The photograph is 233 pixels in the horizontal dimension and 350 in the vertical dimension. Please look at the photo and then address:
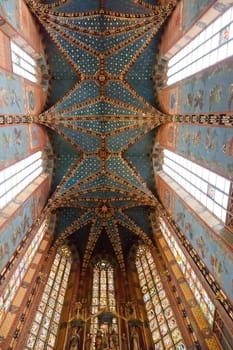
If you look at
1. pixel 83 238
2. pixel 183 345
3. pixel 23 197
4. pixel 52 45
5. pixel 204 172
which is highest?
pixel 52 45

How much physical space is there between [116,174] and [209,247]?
10.4 m

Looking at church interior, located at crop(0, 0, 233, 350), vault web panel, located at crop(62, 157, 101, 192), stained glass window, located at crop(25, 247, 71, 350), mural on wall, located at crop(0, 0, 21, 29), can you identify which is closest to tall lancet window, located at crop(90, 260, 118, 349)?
church interior, located at crop(0, 0, 233, 350)

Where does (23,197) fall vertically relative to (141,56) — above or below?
below

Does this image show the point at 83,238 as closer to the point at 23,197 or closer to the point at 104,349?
the point at 23,197

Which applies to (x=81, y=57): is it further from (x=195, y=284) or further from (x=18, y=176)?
(x=195, y=284)

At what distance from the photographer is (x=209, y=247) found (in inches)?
519

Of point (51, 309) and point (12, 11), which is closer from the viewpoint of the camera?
point (12, 11)

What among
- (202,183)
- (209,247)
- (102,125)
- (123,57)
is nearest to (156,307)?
(209,247)

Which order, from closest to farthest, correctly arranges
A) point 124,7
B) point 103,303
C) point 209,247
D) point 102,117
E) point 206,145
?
1. point 209,247
2. point 206,145
3. point 124,7
4. point 103,303
5. point 102,117

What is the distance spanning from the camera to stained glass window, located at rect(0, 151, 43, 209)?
14.6 m

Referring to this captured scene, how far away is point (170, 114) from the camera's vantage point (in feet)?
61.8

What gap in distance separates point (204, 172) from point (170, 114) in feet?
18.1

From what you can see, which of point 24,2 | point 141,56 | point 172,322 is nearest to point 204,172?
point 172,322

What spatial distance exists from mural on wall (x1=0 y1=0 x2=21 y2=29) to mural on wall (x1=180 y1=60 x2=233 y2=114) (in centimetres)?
784
